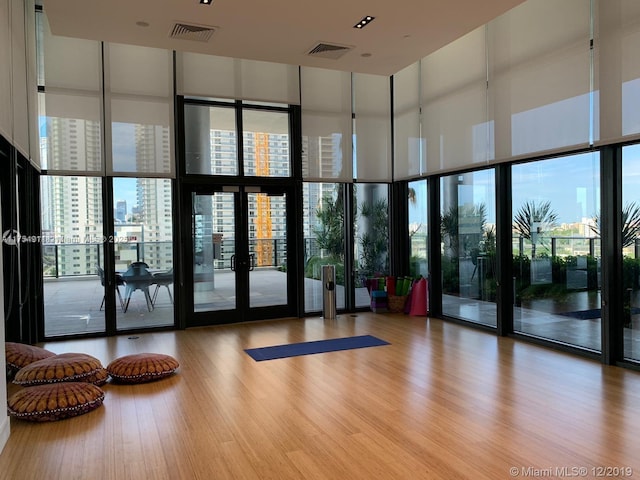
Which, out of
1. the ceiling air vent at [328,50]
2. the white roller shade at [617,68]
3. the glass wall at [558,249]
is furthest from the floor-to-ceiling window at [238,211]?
the white roller shade at [617,68]

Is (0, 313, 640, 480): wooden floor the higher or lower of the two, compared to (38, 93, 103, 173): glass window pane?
lower

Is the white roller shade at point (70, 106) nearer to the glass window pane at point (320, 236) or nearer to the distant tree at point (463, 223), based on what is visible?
the glass window pane at point (320, 236)

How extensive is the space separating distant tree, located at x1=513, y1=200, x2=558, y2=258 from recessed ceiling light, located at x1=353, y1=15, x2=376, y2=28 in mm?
3086

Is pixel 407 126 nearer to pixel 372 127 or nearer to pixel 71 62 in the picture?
pixel 372 127

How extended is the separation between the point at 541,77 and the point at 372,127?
3.41 metres

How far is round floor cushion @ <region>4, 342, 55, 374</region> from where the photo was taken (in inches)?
196

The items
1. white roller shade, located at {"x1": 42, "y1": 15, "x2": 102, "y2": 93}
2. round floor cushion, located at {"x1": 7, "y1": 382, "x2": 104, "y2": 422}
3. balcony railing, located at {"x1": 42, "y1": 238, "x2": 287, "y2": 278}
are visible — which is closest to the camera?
round floor cushion, located at {"x1": 7, "y1": 382, "x2": 104, "y2": 422}

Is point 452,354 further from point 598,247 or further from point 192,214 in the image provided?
point 192,214

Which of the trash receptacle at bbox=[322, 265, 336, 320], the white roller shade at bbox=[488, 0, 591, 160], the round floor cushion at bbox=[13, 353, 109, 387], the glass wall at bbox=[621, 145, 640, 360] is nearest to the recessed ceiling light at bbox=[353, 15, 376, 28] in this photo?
the white roller shade at bbox=[488, 0, 591, 160]

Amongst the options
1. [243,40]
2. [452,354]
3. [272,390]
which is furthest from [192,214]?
[452,354]

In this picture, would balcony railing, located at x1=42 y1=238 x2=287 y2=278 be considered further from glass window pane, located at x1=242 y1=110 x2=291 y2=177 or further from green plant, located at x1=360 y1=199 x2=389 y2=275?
green plant, located at x1=360 y1=199 x2=389 y2=275

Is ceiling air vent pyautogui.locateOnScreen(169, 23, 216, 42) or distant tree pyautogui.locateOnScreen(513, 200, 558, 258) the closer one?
ceiling air vent pyautogui.locateOnScreen(169, 23, 216, 42)

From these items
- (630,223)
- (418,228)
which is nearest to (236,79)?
(418,228)

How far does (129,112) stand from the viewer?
7.23 m
